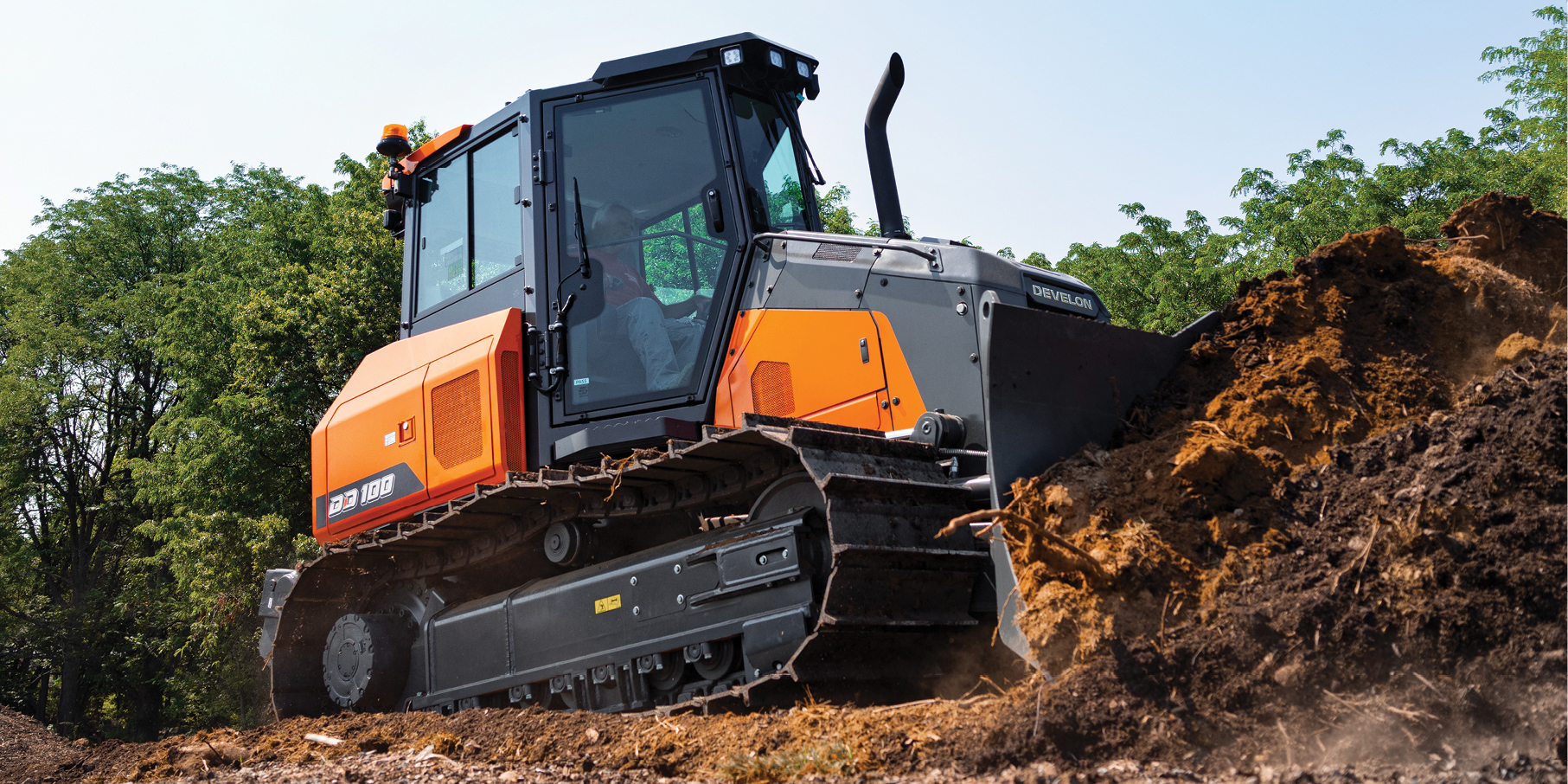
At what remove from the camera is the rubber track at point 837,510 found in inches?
164

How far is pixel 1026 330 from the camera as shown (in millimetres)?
4418

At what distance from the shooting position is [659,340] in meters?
5.85

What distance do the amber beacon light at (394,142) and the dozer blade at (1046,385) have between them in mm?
4554

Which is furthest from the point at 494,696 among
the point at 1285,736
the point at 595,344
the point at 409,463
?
the point at 1285,736

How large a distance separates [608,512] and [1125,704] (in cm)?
296

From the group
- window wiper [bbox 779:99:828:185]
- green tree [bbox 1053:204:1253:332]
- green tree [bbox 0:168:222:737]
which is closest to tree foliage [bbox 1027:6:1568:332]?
green tree [bbox 1053:204:1253:332]

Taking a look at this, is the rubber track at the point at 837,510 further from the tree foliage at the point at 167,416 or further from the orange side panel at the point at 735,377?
the tree foliage at the point at 167,416

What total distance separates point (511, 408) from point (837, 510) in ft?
8.66

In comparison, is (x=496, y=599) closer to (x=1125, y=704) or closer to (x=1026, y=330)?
(x=1026, y=330)

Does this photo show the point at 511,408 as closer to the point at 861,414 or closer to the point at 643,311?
the point at 643,311

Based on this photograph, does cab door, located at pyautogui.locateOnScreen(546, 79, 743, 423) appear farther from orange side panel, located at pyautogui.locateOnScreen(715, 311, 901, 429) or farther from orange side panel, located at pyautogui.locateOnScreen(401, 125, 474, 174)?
orange side panel, located at pyautogui.locateOnScreen(401, 125, 474, 174)

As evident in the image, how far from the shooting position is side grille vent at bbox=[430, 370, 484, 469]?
617 centimetres

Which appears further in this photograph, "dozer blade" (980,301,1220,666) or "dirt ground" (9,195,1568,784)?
"dozer blade" (980,301,1220,666)

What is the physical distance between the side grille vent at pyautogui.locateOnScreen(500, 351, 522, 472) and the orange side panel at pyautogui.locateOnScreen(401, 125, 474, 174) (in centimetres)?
170
